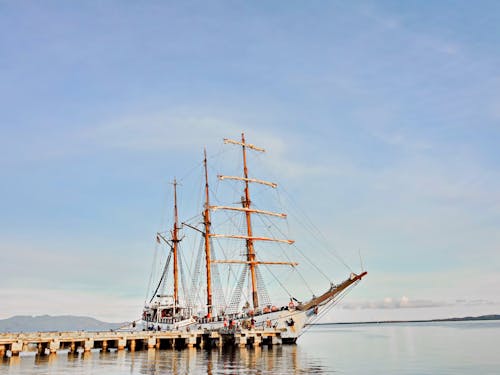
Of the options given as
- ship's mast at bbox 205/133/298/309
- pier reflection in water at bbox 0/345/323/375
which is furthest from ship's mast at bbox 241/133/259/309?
pier reflection in water at bbox 0/345/323/375

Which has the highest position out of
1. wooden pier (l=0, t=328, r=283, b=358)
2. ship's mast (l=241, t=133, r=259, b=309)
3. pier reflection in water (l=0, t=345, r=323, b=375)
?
ship's mast (l=241, t=133, r=259, b=309)

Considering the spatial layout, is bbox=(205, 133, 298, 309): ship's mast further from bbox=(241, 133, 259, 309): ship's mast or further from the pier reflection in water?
the pier reflection in water

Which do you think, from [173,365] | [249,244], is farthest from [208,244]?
[173,365]

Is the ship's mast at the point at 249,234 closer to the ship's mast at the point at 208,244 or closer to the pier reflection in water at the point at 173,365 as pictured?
the ship's mast at the point at 208,244

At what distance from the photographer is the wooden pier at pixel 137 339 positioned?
162 feet

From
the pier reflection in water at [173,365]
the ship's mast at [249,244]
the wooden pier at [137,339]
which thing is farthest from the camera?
the ship's mast at [249,244]

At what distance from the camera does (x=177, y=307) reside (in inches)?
2835

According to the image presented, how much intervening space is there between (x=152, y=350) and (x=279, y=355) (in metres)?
16.7

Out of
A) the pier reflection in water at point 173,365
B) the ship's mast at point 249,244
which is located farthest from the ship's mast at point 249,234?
the pier reflection in water at point 173,365

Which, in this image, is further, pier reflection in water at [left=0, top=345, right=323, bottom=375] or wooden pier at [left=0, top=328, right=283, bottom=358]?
wooden pier at [left=0, top=328, right=283, bottom=358]

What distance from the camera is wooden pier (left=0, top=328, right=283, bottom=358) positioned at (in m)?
49.5

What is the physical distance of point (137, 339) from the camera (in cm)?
5606

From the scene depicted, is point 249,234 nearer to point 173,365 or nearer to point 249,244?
point 249,244

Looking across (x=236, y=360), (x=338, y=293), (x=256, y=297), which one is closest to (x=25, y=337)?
(x=236, y=360)
